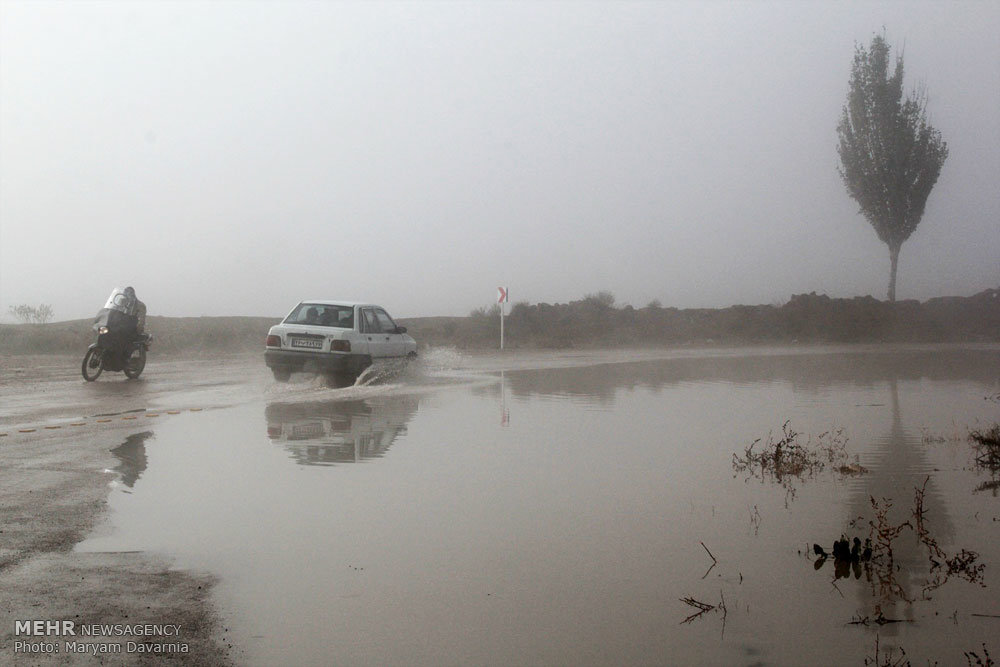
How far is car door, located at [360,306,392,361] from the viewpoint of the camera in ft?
57.8

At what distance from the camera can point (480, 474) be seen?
8461mm

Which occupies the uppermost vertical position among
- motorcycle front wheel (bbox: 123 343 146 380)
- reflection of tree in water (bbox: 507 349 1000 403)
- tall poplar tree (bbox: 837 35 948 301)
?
tall poplar tree (bbox: 837 35 948 301)

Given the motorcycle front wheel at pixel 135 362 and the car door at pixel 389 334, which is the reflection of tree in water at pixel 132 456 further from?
the motorcycle front wheel at pixel 135 362

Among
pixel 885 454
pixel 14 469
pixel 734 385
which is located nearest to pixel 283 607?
pixel 14 469

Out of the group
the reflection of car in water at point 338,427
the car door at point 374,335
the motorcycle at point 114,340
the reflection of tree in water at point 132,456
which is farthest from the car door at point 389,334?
the reflection of tree in water at point 132,456

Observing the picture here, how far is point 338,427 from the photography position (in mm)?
11820

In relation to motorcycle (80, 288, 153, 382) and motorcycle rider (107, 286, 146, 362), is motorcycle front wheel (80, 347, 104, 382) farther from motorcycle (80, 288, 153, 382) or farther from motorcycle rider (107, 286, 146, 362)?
motorcycle rider (107, 286, 146, 362)

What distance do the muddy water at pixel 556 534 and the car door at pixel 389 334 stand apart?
17.9 feet

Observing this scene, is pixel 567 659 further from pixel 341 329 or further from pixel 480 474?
pixel 341 329

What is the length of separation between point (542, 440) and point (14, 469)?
5489 mm

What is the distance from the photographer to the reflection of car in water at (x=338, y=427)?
31.8ft

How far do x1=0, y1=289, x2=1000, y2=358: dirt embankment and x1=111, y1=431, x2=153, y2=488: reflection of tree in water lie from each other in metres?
29.8

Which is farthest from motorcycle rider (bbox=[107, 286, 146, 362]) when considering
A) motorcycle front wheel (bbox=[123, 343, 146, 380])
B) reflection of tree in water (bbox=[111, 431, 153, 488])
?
reflection of tree in water (bbox=[111, 431, 153, 488])

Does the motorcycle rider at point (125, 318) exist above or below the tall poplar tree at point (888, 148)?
below
